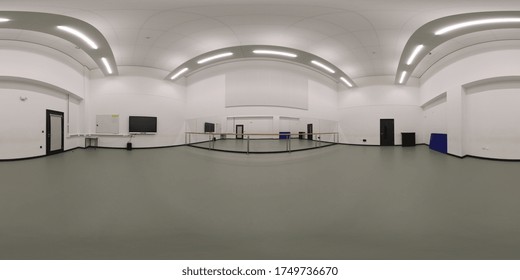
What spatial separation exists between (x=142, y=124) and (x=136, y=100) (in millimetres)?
1109

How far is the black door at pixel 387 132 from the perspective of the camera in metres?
10.2

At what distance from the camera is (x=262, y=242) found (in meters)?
1.26

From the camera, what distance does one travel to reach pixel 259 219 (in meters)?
1.57

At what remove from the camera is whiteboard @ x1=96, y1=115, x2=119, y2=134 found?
7969mm

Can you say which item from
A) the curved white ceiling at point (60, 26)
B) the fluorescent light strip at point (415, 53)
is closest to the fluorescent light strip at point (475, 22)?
the fluorescent light strip at point (415, 53)

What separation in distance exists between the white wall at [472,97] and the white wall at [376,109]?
3.08 m

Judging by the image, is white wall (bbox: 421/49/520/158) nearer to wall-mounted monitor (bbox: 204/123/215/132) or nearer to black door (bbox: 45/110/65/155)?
wall-mounted monitor (bbox: 204/123/215/132)

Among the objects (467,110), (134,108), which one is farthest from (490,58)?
(134,108)

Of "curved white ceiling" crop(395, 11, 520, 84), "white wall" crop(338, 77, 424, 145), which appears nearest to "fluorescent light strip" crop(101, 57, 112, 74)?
"curved white ceiling" crop(395, 11, 520, 84)

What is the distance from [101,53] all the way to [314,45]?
5737 mm

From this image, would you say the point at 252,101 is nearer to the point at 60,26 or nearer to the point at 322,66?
the point at 322,66

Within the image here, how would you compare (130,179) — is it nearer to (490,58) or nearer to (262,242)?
(262,242)

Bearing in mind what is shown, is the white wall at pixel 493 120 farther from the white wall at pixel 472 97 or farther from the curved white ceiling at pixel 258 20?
the curved white ceiling at pixel 258 20

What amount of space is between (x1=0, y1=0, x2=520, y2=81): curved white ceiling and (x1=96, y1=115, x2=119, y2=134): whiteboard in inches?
193
